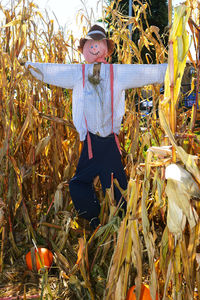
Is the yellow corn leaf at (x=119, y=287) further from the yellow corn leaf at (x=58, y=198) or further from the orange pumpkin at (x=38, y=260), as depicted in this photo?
the yellow corn leaf at (x=58, y=198)

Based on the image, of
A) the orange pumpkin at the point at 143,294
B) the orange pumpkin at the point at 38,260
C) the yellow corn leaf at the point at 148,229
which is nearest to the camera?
the yellow corn leaf at the point at 148,229

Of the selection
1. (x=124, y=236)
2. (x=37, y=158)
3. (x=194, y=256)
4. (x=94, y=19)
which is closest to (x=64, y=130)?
(x=37, y=158)

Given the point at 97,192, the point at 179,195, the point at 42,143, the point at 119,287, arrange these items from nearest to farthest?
the point at 179,195 → the point at 119,287 → the point at 42,143 → the point at 97,192

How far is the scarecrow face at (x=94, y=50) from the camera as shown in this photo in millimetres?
1505

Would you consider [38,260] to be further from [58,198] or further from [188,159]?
[188,159]

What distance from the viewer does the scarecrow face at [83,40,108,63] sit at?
4.94 feet

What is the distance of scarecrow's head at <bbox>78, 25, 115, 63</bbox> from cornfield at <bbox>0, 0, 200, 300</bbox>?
92 mm

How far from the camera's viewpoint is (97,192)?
1.63 m

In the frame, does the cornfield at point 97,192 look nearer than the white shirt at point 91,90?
Yes

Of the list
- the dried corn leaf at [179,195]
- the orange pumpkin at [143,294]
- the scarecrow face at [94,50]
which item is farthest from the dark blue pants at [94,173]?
the dried corn leaf at [179,195]

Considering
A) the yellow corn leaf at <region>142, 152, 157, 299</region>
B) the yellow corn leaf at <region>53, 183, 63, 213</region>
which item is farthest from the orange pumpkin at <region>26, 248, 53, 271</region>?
the yellow corn leaf at <region>142, 152, 157, 299</region>

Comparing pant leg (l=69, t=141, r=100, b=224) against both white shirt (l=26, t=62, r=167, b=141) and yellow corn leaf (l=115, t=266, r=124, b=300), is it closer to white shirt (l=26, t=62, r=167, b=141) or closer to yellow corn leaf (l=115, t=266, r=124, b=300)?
white shirt (l=26, t=62, r=167, b=141)

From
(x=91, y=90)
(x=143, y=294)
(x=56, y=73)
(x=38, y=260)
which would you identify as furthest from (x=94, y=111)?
(x=143, y=294)

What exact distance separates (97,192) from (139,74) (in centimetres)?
58
